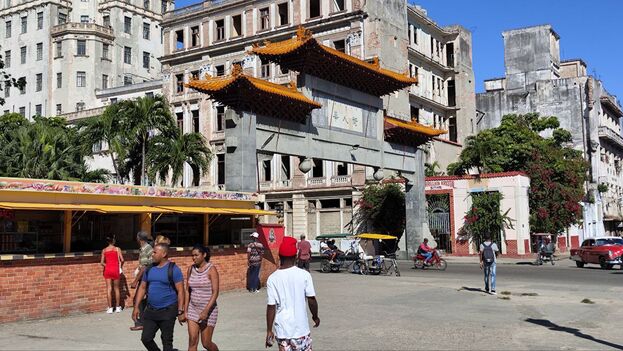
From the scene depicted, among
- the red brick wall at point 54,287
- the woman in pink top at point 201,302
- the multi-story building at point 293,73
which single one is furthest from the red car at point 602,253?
the woman in pink top at point 201,302

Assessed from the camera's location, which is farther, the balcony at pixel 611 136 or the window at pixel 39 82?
the window at pixel 39 82

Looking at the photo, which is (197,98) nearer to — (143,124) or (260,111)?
(143,124)

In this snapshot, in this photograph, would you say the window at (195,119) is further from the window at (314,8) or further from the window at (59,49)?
the window at (59,49)

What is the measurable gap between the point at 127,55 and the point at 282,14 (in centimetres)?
3085

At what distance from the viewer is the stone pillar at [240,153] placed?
2180 cm

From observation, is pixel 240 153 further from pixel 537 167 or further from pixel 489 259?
pixel 537 167

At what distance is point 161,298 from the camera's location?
758 centimetres

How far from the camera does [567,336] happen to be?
1102 cm

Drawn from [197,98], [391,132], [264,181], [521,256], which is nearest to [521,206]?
[521,256]

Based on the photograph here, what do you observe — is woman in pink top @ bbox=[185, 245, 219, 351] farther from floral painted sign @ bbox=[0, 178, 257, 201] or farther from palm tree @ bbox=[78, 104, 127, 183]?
palm tree @ bbox=[78, 104, 127, 183]

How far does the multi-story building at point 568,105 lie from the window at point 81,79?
1700 inches

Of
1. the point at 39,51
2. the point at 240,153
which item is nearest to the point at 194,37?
the point at 39,51

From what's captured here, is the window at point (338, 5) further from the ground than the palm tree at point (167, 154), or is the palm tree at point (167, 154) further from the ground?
the window at point (338, 5)

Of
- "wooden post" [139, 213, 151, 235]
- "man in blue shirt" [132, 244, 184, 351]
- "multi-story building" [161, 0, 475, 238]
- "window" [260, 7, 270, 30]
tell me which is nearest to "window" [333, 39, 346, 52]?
"multi-story building" [161, 0, 475, 238]
